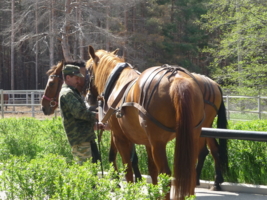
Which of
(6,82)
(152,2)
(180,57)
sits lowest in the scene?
(6,82)

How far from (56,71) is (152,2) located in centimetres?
3714

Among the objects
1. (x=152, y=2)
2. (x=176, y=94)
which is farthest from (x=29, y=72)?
(x=176, y=94)

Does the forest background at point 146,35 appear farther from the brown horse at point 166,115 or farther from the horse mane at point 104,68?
the brown horse at point 166,115

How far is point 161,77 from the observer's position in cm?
454

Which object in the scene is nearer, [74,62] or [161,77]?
[161,77]

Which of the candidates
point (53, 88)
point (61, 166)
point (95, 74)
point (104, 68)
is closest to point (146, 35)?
point (53, 88)

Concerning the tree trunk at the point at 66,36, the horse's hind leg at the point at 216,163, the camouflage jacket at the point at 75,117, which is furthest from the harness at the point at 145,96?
the tree trunk at the point at 66,36

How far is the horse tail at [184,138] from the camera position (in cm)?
399

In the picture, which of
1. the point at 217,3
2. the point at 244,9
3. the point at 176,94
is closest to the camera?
the point at 176,94

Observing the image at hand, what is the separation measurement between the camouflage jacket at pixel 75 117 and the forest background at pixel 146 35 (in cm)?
1209

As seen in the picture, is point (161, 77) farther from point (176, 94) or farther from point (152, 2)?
point (152, 2)

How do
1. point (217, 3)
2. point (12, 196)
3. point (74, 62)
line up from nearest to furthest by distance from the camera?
point (12, 196) < point (74, 62) < point (217, 3)

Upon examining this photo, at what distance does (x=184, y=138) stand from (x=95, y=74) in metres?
2.57

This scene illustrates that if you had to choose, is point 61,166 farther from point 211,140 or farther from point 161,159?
point 211,140
